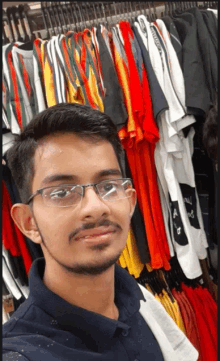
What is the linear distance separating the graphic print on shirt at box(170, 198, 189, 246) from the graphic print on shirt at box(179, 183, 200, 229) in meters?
0.07

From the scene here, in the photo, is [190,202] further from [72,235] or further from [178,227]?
[72,235]

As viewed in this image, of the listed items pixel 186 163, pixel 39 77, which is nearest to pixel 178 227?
pixel 186 163

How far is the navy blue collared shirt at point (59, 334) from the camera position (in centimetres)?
46

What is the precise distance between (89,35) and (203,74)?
45 cm

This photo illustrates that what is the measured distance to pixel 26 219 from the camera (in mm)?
575

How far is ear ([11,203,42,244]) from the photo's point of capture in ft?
1.84

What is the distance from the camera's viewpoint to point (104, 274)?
527mm

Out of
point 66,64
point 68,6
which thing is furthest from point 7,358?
point 68,6

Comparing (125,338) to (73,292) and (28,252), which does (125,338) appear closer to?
(73,292)

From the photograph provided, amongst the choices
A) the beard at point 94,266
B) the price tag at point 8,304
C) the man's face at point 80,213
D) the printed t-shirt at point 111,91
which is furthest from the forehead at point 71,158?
the price tag at point 8,304

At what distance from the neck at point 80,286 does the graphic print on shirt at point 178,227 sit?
73cm

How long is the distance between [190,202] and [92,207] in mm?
902

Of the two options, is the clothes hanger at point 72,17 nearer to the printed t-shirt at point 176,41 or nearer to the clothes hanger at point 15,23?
the clothes hanger at point 15,23

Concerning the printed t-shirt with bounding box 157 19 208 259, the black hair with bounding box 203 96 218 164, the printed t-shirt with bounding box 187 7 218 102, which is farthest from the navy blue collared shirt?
the printed t-shirt with bounding box 187 7 218 102
